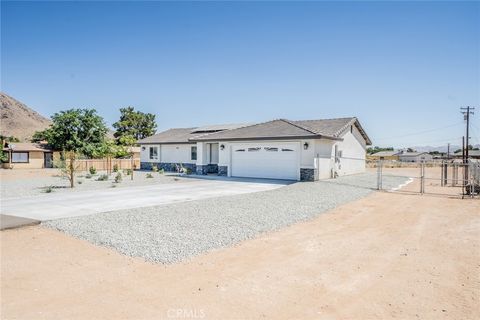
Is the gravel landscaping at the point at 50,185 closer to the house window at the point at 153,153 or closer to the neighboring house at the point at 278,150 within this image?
the neighboring house at the point at 278,150

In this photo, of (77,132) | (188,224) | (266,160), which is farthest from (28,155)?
(188,224)

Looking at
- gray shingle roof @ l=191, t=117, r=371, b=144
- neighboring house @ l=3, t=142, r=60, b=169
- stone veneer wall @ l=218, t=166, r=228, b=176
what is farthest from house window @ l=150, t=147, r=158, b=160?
neighboring house @ l=3, t=142, r=60, b=169

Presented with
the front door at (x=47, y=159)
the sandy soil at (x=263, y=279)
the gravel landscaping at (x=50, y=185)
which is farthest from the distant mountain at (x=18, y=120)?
the sandy soil at (x=263, y=279)

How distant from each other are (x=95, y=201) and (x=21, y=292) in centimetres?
821

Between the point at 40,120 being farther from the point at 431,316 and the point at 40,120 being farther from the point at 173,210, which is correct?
the point at 431,316

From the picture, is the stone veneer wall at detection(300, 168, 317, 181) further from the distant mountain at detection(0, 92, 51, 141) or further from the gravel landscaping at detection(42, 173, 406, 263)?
the distant mountain at detection(0, 92, 51, 141)

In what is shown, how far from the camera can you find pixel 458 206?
1238 centimetres

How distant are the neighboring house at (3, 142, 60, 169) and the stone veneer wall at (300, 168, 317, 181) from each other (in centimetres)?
2880

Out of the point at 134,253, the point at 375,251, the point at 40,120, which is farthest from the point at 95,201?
the point at 40,120

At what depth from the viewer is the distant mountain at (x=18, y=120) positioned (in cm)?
9212

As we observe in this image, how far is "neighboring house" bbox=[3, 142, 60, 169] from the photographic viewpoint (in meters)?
37.2

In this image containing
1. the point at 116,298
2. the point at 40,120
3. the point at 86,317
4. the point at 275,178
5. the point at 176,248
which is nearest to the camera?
the point at 86,317
